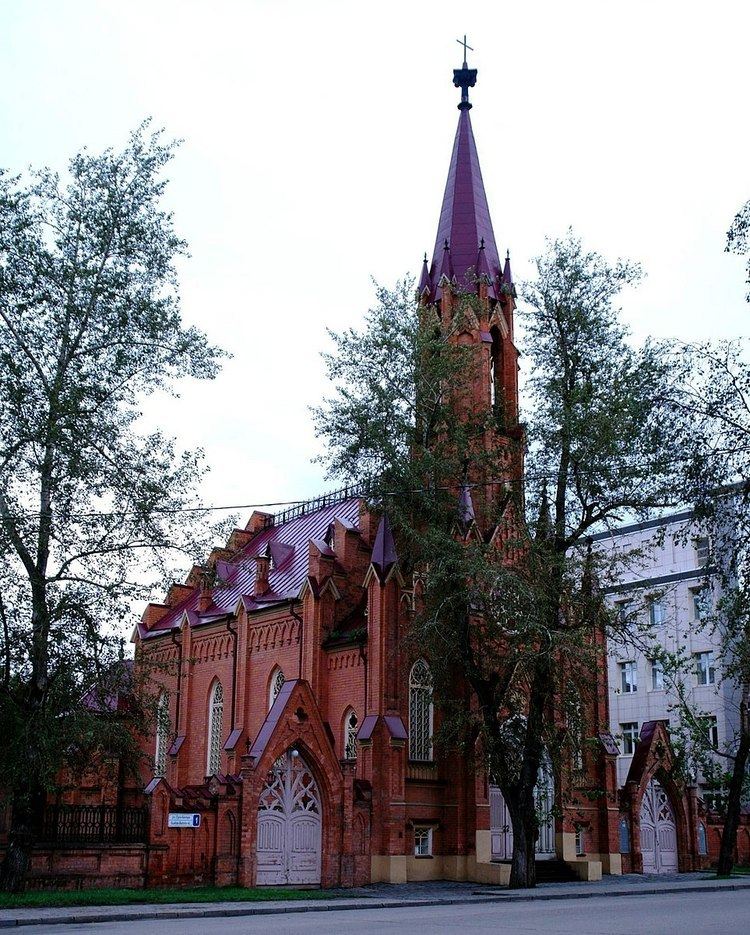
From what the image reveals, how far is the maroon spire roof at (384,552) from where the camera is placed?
3412 cm

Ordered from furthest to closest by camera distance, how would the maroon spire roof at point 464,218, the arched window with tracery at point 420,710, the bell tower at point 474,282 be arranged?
1. the maroon spire roof at point 464,218
2. the bell tower at point 474,282
3. the arched window with tracery at point 420,710

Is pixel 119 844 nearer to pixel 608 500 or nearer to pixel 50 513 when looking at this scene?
pixel 50 513

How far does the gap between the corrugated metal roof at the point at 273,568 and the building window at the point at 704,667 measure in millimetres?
25163

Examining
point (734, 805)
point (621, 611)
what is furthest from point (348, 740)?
point (734, 805)

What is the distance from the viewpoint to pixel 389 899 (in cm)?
2600

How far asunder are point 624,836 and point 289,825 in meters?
14.7

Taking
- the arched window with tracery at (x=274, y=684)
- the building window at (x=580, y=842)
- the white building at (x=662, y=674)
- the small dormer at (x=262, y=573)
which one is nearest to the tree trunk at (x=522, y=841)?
the building window at (x=580, y=842)

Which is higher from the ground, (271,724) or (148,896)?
(271,724)

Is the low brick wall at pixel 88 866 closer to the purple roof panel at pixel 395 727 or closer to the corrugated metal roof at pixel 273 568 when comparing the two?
the purple roof panel at pixel 395 727

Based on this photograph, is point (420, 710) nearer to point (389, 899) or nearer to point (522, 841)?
point (522, 841)

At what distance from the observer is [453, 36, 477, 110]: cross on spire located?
4503cm

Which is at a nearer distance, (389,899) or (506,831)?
(389,899)

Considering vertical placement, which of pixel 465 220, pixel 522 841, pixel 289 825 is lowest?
pixel 522 841

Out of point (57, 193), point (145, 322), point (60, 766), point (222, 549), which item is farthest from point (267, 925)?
point (57, 193)
